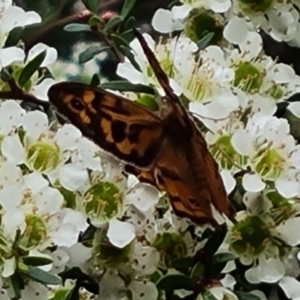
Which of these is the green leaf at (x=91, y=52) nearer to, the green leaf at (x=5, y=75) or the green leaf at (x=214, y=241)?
the green leaf at (x=5, y=75)

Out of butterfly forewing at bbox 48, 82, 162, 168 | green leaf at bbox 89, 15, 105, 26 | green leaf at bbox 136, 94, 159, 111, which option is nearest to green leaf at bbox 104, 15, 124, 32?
green leaf at bbox 89, 15, 105, 26

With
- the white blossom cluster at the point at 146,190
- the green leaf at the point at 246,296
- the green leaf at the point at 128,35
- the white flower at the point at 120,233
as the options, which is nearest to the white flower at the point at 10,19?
the white blossom cluster at the point at 146,190

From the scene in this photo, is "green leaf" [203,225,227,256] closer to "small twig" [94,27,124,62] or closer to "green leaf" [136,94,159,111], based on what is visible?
"green leaf" [136,94,159,111]

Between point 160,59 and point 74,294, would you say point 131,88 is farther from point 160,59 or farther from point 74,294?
point 74,294

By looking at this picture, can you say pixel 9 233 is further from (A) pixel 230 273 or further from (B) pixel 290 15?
(B) pixel 290 15

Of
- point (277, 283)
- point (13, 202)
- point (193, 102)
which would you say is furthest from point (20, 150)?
point (277, 283)

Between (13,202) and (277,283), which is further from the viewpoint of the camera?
(277,283)
